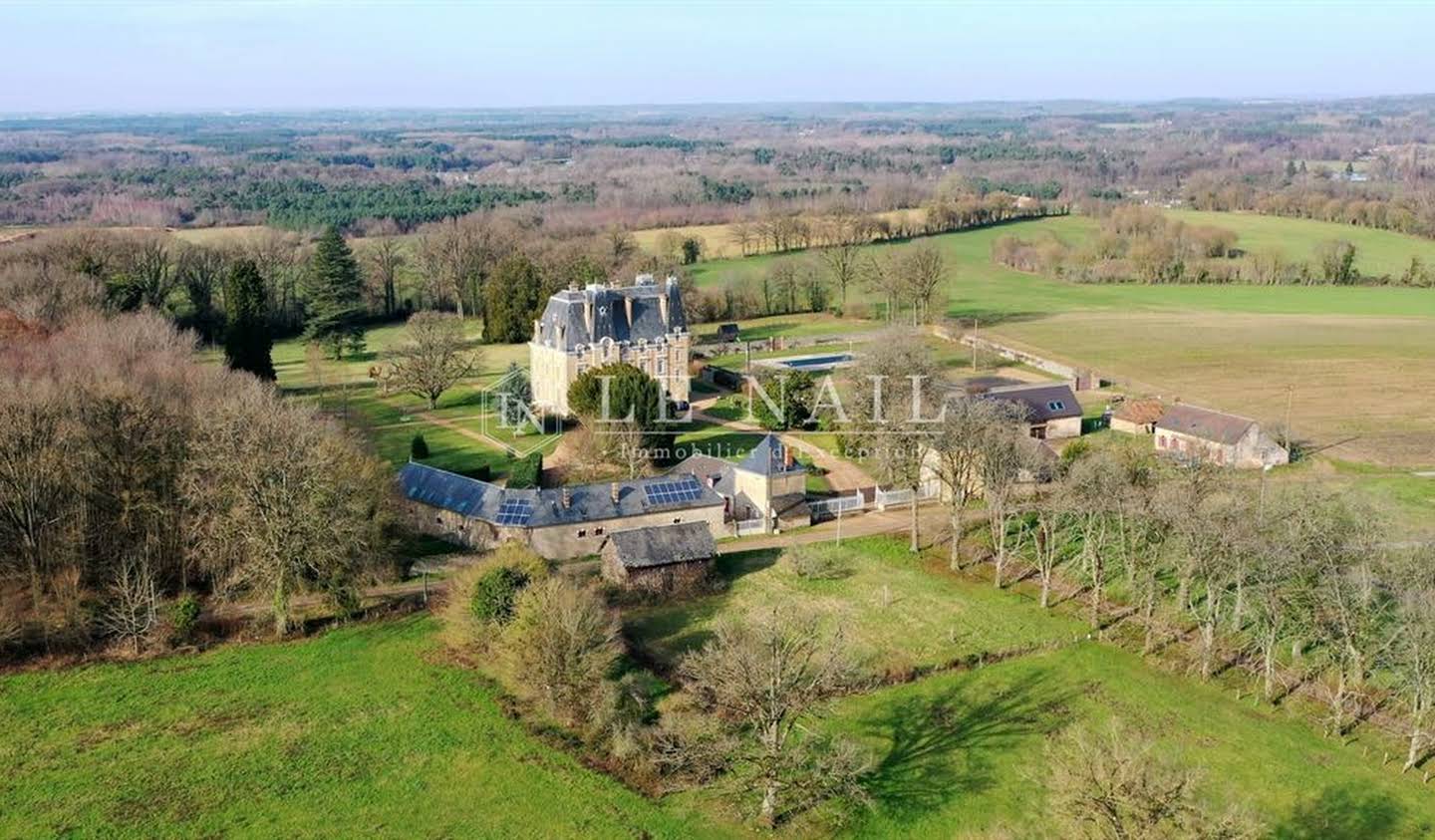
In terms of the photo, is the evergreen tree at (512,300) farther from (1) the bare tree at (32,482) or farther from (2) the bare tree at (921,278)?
(1) the bare tree at (32,482)

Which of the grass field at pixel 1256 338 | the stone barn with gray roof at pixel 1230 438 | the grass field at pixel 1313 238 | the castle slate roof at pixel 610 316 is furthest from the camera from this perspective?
the grass field at pixel 1313 238

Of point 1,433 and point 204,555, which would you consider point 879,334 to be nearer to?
point 204,555

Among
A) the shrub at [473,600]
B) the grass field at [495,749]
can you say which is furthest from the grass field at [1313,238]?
the shrub at [473,600]

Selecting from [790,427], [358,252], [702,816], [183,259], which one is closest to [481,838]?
[702,816]

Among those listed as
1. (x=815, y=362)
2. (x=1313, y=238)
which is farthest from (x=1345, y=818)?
(x=1313, y=238)

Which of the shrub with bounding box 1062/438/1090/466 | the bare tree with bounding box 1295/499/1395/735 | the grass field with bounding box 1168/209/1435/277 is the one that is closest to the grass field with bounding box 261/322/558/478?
the shrub with bounding box 1062/438/1090/466

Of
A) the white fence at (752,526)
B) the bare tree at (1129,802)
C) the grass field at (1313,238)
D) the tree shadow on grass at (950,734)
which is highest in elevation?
the grass field at (1313,238)

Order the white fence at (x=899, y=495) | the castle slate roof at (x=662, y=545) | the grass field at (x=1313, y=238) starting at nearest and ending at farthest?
the castle slate roof at (x=662, y=545), the white fence at (x=899, y=495), the grass field at (x=1313, y=238)

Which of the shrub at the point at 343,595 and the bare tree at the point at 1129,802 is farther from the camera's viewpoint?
the shrub at the point at 343,595

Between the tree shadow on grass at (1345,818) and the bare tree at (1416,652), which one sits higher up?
the bare tree at (1416,652)

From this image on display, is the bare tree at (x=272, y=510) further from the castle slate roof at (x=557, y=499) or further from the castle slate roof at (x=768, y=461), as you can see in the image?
the castle slate roof at (x=768, y=461)
